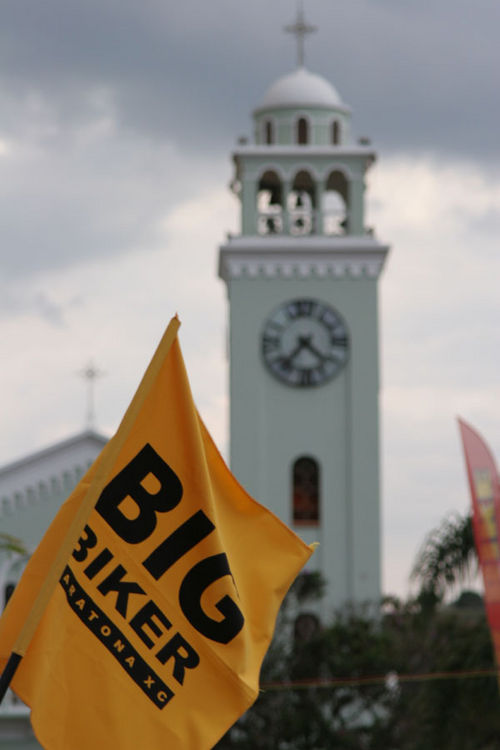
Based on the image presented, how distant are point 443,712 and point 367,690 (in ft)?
25.1

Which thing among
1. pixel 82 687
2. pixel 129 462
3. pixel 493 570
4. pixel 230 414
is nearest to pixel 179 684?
pixel 82 687

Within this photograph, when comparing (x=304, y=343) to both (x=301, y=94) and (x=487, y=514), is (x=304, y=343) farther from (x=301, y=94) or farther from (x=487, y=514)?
(x=487, y=514)

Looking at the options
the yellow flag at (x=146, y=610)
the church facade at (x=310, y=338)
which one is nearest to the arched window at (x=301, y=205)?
the church facade at (x=310, y=338)

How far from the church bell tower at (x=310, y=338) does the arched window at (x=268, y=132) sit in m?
0.02

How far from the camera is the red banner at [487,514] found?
1216cm

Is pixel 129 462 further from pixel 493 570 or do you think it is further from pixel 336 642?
pixel 336 642

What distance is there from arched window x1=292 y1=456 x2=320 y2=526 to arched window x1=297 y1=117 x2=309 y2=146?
6.67m

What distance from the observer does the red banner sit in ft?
39.9

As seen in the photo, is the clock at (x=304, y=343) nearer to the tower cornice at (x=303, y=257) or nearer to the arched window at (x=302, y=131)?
the tower cornice at (x=303, y=257)

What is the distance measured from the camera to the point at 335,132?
3753cm

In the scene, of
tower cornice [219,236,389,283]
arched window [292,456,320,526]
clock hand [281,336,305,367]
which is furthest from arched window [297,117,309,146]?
arched window [292,456,320,526]

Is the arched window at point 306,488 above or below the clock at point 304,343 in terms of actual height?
below

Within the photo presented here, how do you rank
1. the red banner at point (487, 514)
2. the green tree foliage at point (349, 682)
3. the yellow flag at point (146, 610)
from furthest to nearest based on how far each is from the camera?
the green tree foliage at point (349, 682), the red banner at point (487, 514), the yellow flag at point (146, 610)

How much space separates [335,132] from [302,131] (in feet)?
2.32
